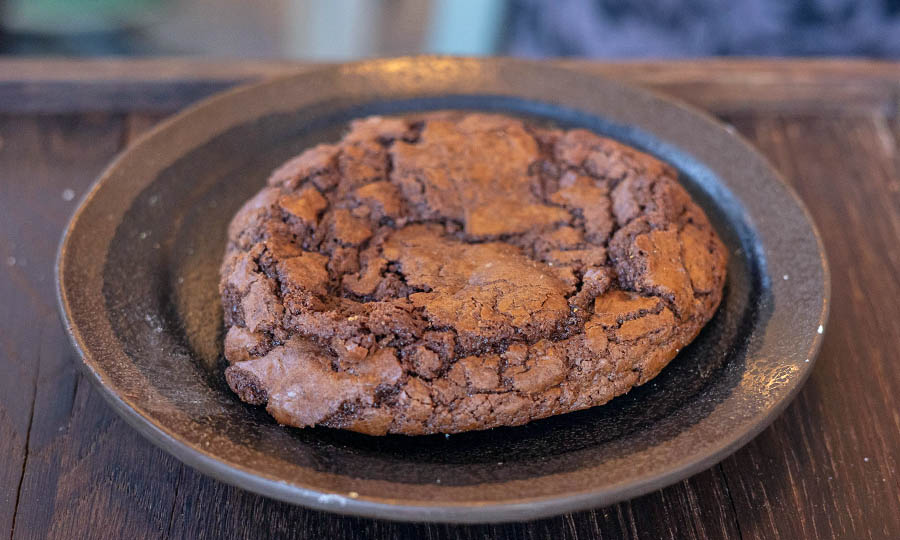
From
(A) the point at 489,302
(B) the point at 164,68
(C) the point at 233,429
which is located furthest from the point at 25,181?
(A) the point at 489,302

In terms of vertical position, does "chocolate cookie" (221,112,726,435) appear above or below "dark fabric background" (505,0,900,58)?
below

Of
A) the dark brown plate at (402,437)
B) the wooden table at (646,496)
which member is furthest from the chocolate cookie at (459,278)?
the wooden table at (646,496)

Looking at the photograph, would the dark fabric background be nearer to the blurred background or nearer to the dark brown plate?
the blurred background

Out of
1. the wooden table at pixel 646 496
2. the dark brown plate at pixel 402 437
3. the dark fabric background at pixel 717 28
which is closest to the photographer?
the dark brown plate at pixel 402 437

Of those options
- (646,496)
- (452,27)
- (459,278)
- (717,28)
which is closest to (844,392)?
(646,496)

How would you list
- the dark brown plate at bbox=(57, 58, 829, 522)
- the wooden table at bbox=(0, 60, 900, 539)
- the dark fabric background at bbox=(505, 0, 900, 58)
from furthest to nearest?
1. the dark fabric background at bbox=(505, 0, 900, 58)
2. the wooden table at bbox=(0, 60, 900, 539)
3. the dark brown plate at bbox=(57, 58, 829, 522)

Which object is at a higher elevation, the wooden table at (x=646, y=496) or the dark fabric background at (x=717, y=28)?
the dark fabric background at (x=717, y=28)

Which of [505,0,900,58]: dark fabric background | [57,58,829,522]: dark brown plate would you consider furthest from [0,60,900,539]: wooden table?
[505,0,900,58]: dark fabric background

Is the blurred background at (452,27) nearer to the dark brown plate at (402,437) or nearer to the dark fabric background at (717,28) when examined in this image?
the dark fabric background at (717,28)
